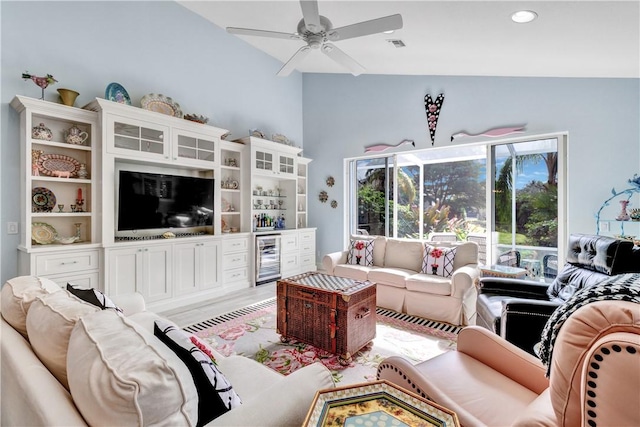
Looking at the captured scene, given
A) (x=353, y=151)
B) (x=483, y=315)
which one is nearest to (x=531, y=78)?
(x=353, y=151)

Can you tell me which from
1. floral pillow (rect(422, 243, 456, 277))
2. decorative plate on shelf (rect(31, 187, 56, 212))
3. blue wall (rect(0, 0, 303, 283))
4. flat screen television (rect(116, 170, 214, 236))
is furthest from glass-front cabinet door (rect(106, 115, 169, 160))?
floral pillow (rect(422, 243, 456, 277))

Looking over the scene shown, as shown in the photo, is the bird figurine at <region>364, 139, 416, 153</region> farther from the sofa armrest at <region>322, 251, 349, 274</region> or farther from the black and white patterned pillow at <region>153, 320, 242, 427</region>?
the black and white patterned pillow at <region>153, 320, 242, 427</region>

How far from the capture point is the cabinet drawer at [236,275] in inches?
170

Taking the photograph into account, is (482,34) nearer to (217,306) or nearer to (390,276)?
(390,276)

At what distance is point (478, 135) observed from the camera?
14.0ft

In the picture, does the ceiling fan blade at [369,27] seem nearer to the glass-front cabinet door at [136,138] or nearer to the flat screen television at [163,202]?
the glass-front cabinet door at [136,138]

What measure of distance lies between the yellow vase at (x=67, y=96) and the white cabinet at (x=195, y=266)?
1803 mm

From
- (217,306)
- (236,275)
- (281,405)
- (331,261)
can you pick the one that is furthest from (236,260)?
(281,405)

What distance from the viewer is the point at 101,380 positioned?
0.71 metres

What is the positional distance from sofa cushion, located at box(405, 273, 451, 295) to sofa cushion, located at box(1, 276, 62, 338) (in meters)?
3.07

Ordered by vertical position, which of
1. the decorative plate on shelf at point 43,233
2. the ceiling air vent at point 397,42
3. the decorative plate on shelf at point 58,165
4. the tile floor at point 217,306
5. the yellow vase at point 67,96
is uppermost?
the ceiling air vent at point 397,42

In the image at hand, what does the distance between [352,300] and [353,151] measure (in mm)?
3654

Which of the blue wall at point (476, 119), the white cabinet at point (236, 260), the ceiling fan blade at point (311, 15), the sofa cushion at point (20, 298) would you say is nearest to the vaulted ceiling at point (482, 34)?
the blue wall at point (476, 119)

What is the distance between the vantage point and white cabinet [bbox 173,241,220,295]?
12.2 feet
